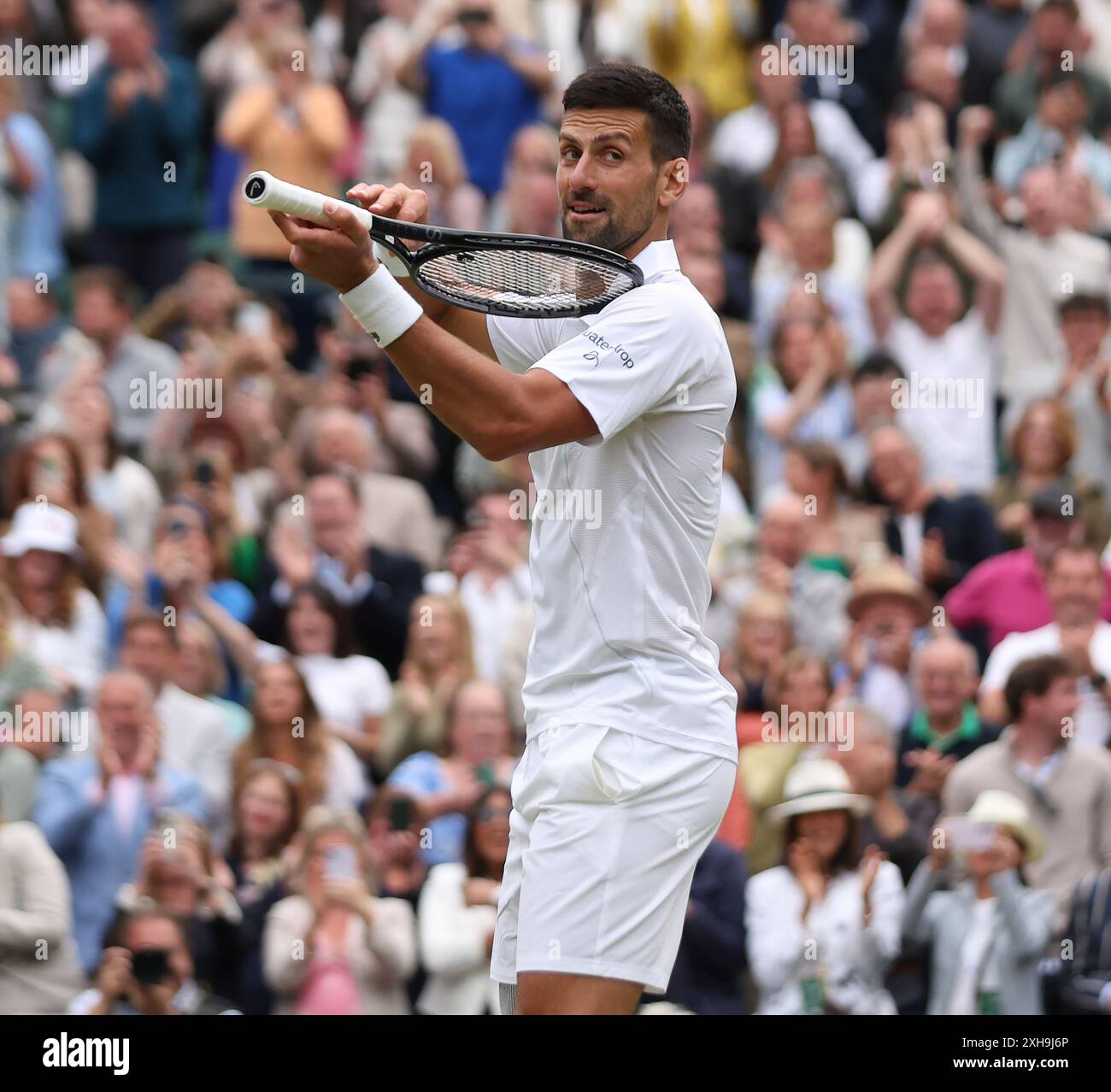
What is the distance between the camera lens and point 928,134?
11508mm

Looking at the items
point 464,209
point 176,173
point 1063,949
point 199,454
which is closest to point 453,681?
point 199,454

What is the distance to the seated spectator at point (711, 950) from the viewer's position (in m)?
7.55

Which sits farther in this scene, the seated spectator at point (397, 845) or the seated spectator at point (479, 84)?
the seated spectator at point (479, 84)

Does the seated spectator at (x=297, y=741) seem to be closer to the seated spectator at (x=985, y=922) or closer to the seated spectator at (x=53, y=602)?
the seated spectator at (x=53, y=602)

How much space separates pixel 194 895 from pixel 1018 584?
3.59 meters

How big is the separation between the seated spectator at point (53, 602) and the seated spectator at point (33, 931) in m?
1.16

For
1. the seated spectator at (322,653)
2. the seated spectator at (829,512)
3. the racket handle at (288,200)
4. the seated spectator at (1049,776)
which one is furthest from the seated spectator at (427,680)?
the racket handle at (288,200)

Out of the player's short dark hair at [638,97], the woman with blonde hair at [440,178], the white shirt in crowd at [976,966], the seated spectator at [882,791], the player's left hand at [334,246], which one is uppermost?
the woman with blonde hair at [440,178]

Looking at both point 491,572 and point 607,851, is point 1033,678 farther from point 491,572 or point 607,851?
point 607,851

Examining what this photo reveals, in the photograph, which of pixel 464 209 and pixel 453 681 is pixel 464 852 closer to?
pixel 453 681

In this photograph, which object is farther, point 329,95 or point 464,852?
point 329,95

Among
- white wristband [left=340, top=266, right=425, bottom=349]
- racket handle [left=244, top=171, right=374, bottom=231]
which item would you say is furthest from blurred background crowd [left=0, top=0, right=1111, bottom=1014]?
racket handle [left=244, top=171, right=374, bottom=231]

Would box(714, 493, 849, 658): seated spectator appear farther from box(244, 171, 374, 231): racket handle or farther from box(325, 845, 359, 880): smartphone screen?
box(244, 171, 374, 231): racket handle

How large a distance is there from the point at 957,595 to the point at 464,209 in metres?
3.26
